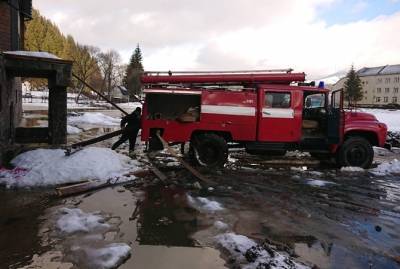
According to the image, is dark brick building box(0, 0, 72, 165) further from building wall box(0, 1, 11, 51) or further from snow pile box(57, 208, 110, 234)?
snow pile box(57, 208, 110, 234)

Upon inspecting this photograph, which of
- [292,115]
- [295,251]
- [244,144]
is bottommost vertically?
[295,251]

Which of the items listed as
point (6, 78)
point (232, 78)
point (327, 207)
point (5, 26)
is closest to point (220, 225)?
point (327, 207)

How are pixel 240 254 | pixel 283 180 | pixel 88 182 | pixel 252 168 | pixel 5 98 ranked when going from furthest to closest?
pixel 252 168 → pixel 5 98 → pixel 283 180 → pixel 88 182 → pixel 240 254

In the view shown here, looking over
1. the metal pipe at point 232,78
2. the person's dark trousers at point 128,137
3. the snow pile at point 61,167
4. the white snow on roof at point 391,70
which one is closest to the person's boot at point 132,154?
the person's dark trousers at point 128,137

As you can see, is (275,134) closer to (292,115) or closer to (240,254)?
(292,115)

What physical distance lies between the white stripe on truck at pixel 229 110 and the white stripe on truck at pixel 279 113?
1.27 ft

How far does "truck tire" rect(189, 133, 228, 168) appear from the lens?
11.6 metres

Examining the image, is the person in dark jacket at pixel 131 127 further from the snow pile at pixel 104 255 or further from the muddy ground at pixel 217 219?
the snow pile at pixel 104 255

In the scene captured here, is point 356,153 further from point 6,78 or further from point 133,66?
point 133,66

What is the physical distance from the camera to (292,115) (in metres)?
11.8

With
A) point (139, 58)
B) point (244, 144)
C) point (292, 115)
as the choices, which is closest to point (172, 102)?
point (244, 144)

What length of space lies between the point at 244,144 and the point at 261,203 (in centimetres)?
418

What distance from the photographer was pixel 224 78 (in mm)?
11812

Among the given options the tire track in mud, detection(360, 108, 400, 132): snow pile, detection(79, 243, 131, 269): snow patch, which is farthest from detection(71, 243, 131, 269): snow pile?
detection(360, 108, 400, 132): snow pile
